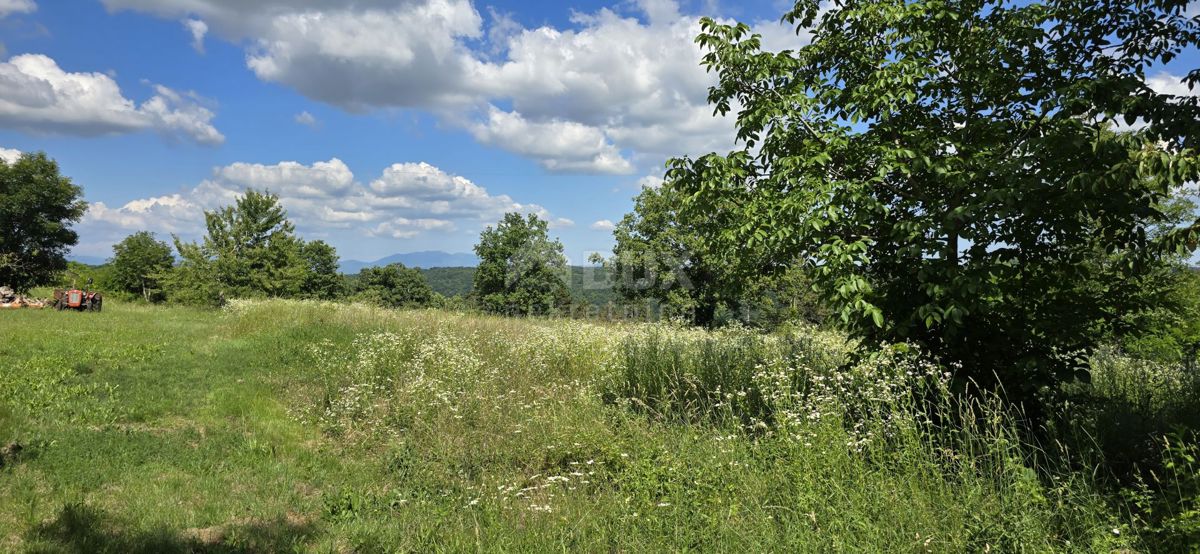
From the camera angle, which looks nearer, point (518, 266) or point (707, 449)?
point (707, 449)

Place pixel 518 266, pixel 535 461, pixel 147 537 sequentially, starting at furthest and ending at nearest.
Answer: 1. pixel 518 266
2. pixel 535 461
3. pixel 147 537

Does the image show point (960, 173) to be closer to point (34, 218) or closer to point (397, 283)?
point (34, 218)

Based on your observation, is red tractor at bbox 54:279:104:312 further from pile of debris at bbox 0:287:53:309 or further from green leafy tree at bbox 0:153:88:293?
green leafy tree at bbox 0:153:88:293

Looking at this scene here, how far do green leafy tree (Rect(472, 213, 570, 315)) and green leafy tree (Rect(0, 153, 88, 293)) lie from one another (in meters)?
33.2

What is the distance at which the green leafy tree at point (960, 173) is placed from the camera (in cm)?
493

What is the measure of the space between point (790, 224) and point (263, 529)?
5.65 m

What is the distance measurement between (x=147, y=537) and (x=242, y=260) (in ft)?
163

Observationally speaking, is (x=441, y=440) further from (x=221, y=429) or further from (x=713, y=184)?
(x=713, y=184)

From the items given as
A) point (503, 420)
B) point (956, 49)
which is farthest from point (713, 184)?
point (503, 420)

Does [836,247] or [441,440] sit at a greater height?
[836,247]

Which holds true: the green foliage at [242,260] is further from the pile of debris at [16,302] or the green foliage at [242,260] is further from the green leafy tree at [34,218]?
the pile of debris at [16,302]

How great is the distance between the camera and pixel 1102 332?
5645mm

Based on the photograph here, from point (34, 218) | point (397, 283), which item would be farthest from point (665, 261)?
point (397, 283)

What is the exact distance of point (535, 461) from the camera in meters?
6.12
